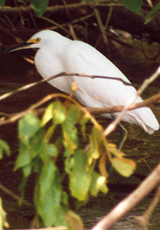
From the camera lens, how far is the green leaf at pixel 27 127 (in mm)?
1020

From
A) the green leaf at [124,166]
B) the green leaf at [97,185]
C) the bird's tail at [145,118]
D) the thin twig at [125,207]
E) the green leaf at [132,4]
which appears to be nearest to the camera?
the thin twig at [125,207]

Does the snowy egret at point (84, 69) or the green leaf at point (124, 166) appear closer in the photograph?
the green leaf at point (124, 166)

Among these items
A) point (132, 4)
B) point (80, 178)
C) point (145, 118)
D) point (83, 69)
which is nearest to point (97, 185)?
point (80, 178)

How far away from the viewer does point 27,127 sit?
1.02 meters

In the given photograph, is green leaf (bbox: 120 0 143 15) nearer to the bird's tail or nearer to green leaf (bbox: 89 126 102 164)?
green leaf (bbox: 89 126 102 164)

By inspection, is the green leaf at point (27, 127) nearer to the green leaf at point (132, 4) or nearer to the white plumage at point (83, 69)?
the green leaf at point (132, 4)

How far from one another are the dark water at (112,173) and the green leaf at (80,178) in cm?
109

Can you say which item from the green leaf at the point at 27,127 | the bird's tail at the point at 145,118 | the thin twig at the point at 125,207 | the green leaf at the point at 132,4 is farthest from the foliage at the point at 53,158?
the bird's tail at the point at 145,118

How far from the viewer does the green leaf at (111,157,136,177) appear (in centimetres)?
98

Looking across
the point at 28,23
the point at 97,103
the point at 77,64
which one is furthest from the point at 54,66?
the point at 28,23

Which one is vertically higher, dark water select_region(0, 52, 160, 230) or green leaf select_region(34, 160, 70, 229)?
green leaf select_region(34, 160, 70, 229)

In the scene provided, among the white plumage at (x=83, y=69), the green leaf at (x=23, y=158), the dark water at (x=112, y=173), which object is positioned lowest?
the dark water at (x=112, y=173)

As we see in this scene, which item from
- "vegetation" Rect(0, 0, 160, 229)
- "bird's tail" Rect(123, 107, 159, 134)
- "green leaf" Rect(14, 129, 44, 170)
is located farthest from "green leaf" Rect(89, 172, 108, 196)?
"bird's tail" Rect(123, 107, 159, 134)

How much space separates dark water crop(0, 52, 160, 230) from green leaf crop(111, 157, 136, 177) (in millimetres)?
1133
